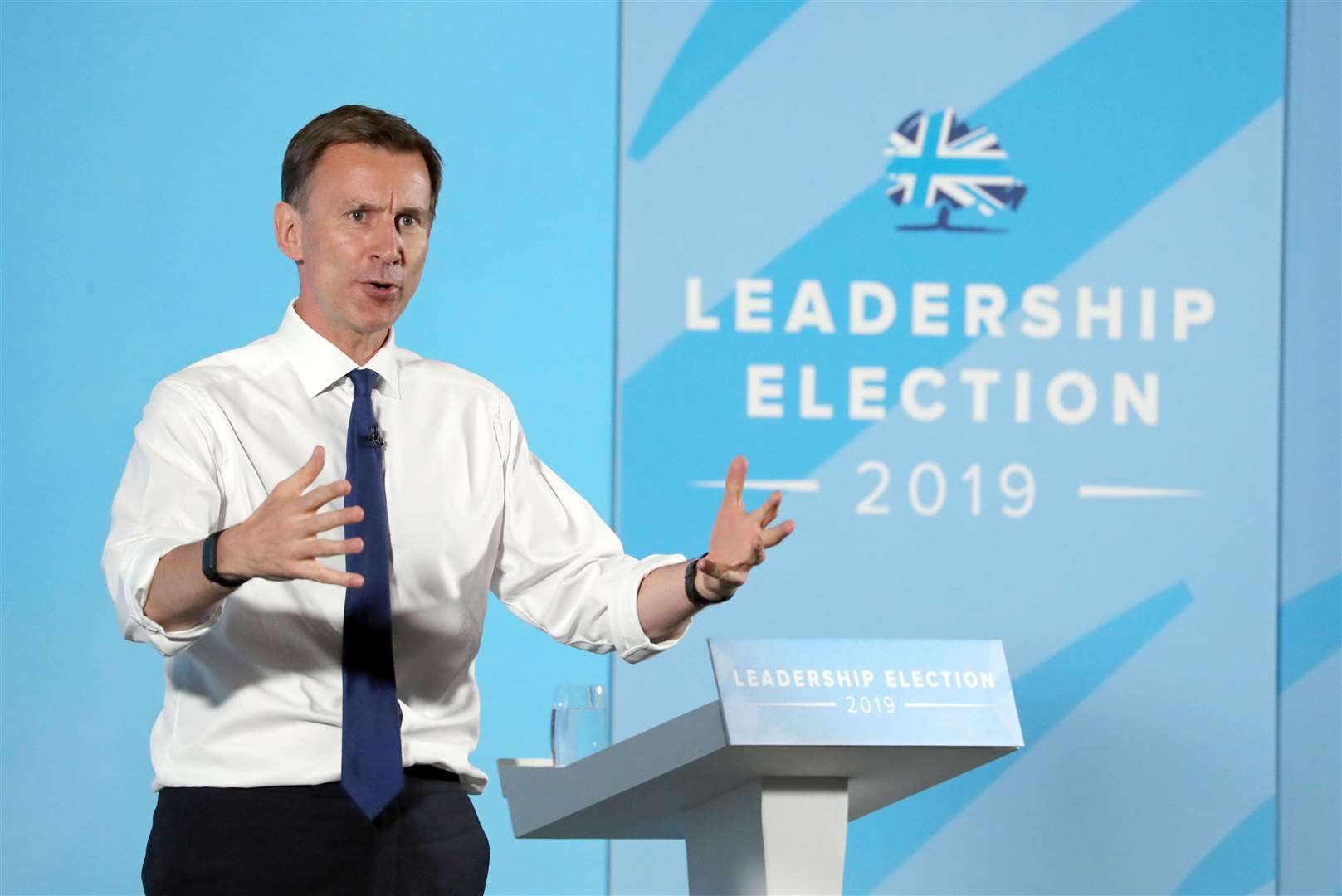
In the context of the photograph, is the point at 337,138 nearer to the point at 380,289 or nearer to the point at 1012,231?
the point at 380,289

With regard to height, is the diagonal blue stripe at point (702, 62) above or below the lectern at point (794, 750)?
above

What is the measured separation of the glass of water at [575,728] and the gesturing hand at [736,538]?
0.38 m

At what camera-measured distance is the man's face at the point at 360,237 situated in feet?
6.40

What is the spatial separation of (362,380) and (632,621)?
18.4 inches

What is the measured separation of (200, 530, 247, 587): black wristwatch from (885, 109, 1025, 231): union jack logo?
2.79m

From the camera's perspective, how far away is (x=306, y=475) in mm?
1534

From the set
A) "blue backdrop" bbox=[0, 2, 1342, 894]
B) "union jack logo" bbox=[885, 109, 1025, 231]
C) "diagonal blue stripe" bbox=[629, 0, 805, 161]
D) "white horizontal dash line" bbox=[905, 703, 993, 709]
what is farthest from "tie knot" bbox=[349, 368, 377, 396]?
"union jack logo" bbox=[885, 109, 1025, 231]

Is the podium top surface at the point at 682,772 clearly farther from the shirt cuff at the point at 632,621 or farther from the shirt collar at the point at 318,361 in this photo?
the shirt collar at the point at 318,361

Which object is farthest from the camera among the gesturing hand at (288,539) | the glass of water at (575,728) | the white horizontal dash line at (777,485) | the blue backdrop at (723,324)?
the white horizontal dash line at (777,485)

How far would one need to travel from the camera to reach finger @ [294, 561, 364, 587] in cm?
147

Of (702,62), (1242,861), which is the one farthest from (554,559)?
(1242,861)

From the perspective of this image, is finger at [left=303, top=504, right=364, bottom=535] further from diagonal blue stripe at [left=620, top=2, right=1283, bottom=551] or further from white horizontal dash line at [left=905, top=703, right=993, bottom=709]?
diagonal blue stripe at [left=620, top=2, right=1283, bottom=551]

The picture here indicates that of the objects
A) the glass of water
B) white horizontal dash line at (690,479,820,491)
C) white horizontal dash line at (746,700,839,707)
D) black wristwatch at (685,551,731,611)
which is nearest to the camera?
white horizontal dash line at (746,700,839,707)

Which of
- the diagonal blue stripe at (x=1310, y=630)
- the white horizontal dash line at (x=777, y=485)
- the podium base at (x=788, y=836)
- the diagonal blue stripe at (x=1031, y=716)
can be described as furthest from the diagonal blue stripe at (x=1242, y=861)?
the podium base at (x=788, y=836)
